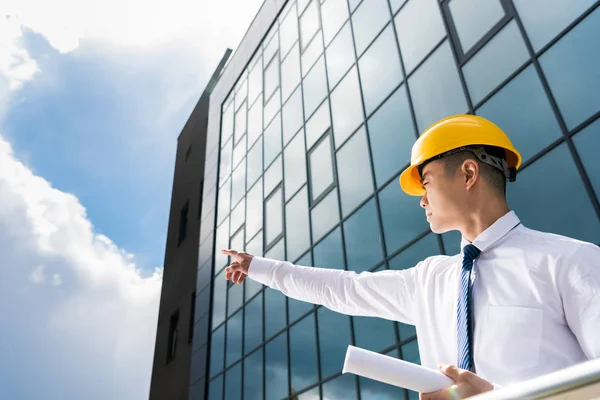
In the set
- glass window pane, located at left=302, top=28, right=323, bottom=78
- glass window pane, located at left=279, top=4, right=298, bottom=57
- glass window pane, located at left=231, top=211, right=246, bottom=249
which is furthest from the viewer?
glass window pane, located at left=279, top=4, right=298, bottom=57

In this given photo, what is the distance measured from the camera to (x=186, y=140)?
26516 millimetres

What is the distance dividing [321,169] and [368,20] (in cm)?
360

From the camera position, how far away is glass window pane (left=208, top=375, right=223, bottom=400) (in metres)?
14.2

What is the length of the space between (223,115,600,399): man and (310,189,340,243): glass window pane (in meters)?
7.85

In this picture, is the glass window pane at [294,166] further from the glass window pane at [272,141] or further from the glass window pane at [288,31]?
the glass window pane at [288,31]

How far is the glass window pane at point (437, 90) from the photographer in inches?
330

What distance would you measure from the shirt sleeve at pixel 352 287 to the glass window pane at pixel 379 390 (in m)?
5.58

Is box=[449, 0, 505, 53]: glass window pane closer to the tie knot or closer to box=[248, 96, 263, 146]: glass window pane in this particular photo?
the tie knot

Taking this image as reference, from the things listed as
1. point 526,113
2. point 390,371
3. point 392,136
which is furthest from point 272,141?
point 390,371

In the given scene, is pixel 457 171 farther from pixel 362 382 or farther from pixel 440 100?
pixel 362 382

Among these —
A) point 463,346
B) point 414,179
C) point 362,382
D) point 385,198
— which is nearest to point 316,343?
point 362,382

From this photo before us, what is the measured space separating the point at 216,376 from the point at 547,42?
39.8 feet

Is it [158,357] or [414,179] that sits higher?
[158,357]

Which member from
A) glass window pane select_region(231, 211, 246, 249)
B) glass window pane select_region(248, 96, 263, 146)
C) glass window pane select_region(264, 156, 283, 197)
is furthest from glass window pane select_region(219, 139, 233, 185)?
glass window pane select_region(264, 156, 283, 197)
